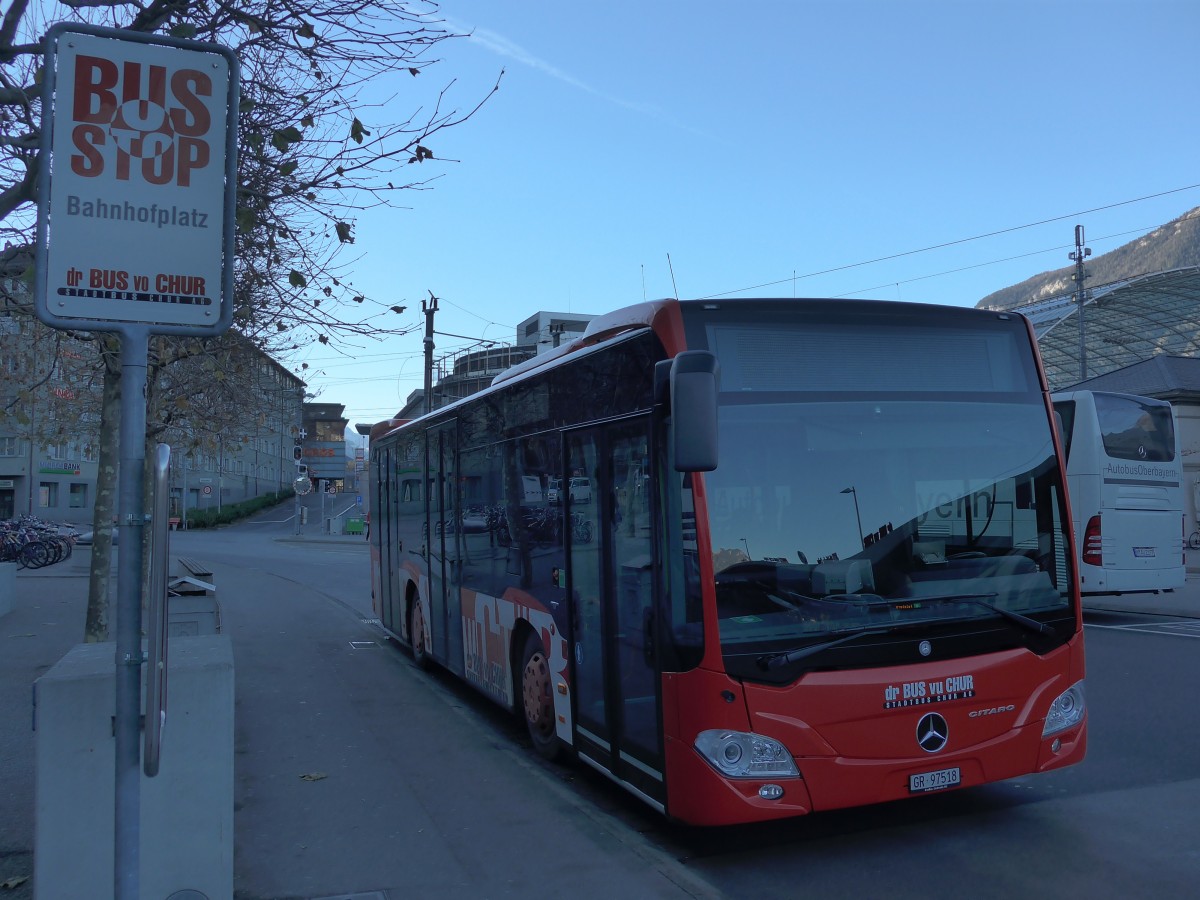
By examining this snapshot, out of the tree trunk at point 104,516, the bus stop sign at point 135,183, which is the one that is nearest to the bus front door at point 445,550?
the tree trunk at point 104,516

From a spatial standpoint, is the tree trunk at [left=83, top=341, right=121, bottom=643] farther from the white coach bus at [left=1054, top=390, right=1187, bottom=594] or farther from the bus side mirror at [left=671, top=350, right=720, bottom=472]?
the white coach bus at [left=1054, top=390, right=1187, bottom=594]

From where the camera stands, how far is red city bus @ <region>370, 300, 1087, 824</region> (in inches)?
199

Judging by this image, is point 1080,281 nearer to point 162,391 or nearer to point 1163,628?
point 1163,628

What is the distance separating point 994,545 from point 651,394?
212 cm

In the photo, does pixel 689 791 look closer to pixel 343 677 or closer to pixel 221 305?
pixel 221 305

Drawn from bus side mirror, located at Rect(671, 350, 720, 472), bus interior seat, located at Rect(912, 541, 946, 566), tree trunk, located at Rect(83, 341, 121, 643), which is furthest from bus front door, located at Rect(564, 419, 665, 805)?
tree trunk, located at Rect(83, 341, 121, 643)

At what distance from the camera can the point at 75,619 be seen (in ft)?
55.3

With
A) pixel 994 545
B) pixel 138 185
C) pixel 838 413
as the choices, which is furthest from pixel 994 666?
pixel 138 185

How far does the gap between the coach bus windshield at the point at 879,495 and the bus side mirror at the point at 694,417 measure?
0.38 metres

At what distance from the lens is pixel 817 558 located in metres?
5.24

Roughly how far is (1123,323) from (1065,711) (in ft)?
140

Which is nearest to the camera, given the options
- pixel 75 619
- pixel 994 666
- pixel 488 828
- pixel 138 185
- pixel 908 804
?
pixel 138 185

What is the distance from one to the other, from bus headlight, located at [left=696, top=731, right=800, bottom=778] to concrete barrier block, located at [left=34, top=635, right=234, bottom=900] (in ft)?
7.43

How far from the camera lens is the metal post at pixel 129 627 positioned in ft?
9.41
